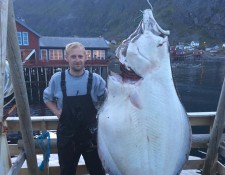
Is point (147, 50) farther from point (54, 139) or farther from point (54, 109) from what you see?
point (54, 139)

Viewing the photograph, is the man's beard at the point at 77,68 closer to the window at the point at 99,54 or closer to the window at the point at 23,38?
the window at the point at 23,38

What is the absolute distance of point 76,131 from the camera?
303 cm

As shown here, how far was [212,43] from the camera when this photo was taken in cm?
12419

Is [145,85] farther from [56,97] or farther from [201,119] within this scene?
[201,119]

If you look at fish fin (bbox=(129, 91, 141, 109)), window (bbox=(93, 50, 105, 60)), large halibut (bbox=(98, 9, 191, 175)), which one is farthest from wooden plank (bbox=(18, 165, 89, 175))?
window (bbox=(93, 50, 105, 60))

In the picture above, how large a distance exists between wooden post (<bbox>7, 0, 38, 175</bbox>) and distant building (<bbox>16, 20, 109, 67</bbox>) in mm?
33298

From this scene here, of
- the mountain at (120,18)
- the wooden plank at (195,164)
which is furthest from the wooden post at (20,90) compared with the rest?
the mountain at (120,18)

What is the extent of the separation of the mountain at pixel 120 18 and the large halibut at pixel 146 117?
10332cm

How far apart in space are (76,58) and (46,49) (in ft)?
123

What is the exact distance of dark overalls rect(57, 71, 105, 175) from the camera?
2.95 metres

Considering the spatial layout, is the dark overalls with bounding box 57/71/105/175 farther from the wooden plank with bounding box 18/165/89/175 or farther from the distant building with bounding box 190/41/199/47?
the distant building with bounding box 190/41/199/47

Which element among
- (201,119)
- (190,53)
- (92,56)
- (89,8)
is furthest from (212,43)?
(201,119)

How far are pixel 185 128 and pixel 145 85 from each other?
1.26 ft

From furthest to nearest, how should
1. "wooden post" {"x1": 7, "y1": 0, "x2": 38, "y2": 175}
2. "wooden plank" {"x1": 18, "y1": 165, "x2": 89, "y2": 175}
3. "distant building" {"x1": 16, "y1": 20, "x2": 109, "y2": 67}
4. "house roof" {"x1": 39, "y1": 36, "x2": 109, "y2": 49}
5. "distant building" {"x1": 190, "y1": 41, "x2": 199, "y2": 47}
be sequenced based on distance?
"distant building" {"x1": 190, "y1": 41, "x2": 199, "y2": 47} < "house roof" {"x1": 39, "y1": 36, "x2": 109, "y2": 49} < "distant building" {"x1": 16, "y1": 20, "x2": 109, "y2": 67} < "wooden plank" {"x1": 18, "y1": 165, "x2": 89, "y2": 175} < "wooden post" {"x1": 7, "y1": 0, "x2": 38, "y2": 175}
